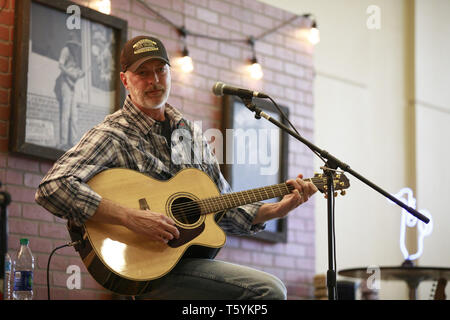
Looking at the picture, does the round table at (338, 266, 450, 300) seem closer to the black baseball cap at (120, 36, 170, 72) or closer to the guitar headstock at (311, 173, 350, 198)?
the guitar headstock at (311, 173, 350, 198)

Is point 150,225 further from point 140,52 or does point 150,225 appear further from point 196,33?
point 196,33

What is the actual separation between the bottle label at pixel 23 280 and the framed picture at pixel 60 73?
0.62 m

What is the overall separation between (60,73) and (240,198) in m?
1.57

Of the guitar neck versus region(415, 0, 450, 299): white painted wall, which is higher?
region(415, 0, 450, 299): white painted wall

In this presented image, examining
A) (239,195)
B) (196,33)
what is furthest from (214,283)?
(196,33)

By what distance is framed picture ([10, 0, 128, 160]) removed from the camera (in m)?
3.85

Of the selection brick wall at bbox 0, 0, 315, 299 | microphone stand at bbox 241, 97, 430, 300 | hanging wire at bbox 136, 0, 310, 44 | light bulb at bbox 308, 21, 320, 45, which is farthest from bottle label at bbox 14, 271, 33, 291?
light bulb at bbox 308, 21, 320, 45

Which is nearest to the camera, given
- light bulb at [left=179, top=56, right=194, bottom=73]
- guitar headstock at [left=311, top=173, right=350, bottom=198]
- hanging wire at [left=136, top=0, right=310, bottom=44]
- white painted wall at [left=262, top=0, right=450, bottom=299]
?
guitar headstock at [left=311, top=173, right=350, bottom=198]

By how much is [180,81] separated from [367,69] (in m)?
2.20

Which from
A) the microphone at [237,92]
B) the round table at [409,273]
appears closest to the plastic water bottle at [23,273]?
the microphone at [237,92]

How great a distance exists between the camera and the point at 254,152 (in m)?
5.00

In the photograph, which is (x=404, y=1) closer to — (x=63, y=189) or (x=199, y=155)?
(x=199, y=155)

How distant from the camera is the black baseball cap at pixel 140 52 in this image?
3.09 metres
